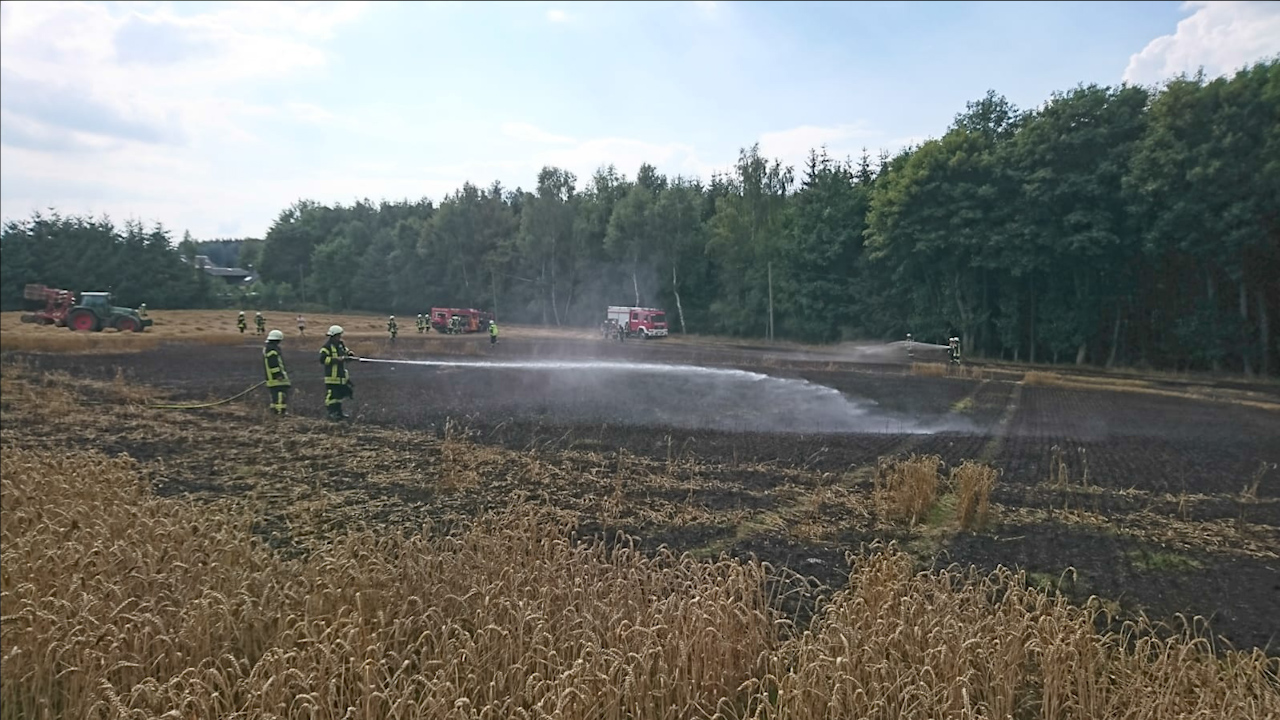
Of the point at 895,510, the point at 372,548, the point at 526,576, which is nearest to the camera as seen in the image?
the point at 526,576

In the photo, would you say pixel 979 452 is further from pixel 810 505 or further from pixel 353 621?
pixel 353 621

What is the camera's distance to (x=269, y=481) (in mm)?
11305

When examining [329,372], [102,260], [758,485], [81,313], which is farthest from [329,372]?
[758,485]

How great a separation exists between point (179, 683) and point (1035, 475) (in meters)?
10.7

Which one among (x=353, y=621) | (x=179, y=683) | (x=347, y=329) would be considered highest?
(x=347, y=329)

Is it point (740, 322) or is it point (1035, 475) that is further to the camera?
point (740, 322)

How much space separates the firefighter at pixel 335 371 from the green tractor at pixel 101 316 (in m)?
6.96

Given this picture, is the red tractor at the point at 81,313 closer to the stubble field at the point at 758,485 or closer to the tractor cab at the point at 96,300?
the tractor cab at the point at 96,300

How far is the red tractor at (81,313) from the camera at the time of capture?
59.4 ft

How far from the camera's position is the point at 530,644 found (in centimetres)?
538

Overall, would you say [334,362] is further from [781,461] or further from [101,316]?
[101,316]

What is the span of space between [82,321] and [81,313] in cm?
60

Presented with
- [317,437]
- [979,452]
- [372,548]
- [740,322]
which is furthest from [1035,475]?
[317,437]

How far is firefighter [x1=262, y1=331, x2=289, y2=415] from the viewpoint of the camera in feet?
54.6
